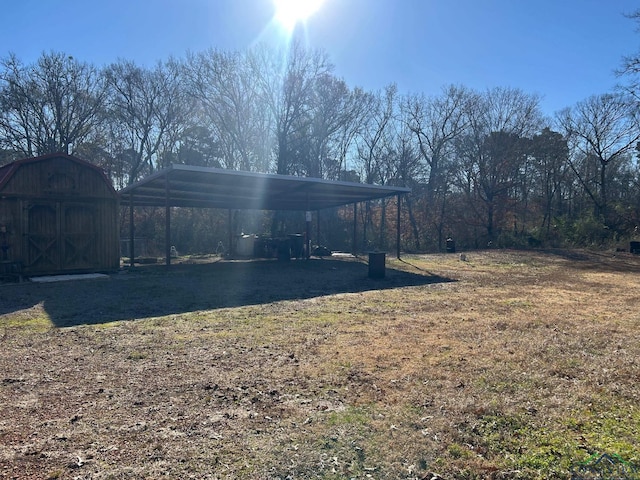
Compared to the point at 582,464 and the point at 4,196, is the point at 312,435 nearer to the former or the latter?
the point at 582,464

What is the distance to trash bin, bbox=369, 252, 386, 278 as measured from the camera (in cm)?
1152

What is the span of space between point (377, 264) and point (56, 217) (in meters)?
8.70

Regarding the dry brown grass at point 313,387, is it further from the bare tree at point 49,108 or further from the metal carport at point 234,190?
the bare tree at point 49,108

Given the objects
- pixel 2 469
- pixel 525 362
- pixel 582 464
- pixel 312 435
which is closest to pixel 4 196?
pixel 2 469

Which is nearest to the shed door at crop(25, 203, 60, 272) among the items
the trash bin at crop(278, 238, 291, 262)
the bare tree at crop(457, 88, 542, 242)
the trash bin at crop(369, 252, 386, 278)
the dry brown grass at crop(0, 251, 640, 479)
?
the dry brown grass at crop(0, 251, 640, 479)

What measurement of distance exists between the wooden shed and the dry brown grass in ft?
11.3

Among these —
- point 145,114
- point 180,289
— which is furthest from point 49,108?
point 180,289

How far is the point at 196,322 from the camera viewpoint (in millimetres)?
6277

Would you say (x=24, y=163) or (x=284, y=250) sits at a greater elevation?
(x=24, y=163)

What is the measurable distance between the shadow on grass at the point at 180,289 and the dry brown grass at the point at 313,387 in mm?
96

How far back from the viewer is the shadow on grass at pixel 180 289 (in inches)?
280

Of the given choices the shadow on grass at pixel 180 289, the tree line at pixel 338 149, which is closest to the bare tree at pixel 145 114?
the tree line at pixel 338 149

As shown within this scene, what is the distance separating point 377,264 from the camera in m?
11.6

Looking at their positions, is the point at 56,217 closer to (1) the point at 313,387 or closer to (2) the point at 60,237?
(2) the point at 60,237
